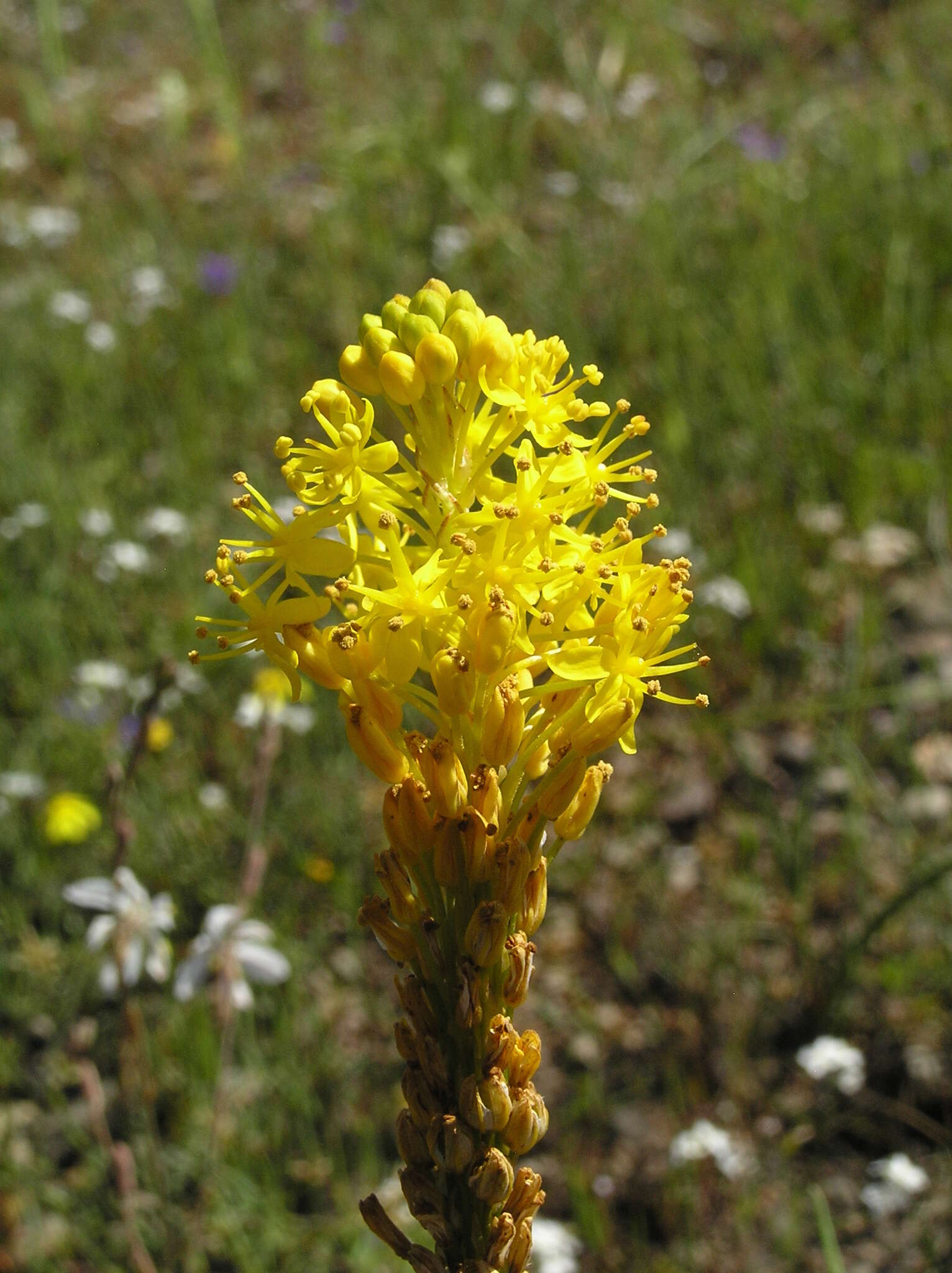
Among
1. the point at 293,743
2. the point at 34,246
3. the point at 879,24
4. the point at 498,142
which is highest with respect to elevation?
the point at 879,24

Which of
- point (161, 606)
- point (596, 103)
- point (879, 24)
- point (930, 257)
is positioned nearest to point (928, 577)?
point (930, 257)

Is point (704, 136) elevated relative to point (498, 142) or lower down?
elevated

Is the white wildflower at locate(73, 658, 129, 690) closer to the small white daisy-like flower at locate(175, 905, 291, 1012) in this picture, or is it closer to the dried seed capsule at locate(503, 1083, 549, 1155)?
the small white daisy-like flower at locate(175, 905, 291, 1012)

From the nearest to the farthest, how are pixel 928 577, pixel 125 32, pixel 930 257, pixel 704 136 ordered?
pixel 928 577 < pixel 930 257 < pixel 704 136 < pixel 125 32

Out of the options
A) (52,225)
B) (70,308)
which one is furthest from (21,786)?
(52,225)

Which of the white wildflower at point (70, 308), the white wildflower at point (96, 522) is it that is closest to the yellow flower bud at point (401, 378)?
the white wildflower at point (96, 522)

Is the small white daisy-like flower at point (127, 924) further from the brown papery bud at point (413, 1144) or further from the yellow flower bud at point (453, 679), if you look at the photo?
the yellow flower bud at point (453, 679)

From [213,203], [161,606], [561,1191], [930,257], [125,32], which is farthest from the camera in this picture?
[125,32]

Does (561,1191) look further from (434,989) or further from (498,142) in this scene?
(498,142)
